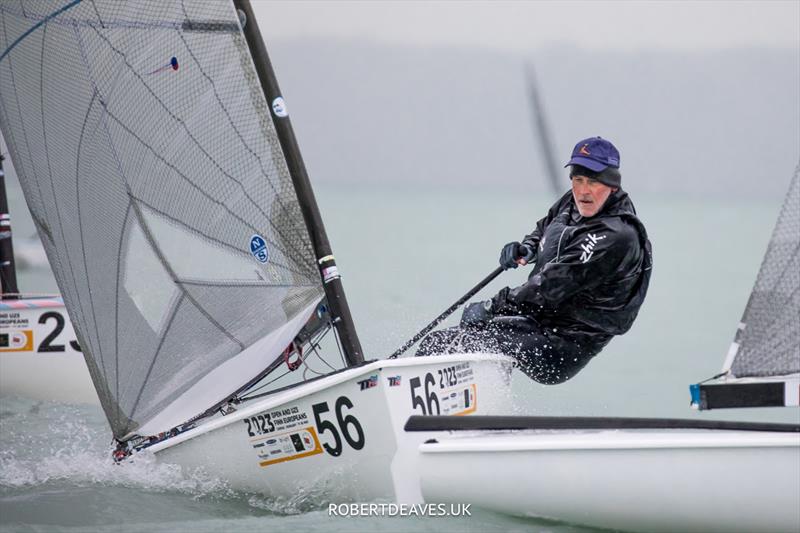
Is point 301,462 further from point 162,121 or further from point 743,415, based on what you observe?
point 743,415

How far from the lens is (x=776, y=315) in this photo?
315 centimetres

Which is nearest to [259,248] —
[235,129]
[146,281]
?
[235,129]

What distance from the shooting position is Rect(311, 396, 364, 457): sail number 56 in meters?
3.67

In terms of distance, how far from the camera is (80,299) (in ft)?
14.8

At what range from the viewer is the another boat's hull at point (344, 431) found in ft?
11.9

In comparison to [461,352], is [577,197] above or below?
above

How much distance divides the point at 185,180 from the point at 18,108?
817 mm

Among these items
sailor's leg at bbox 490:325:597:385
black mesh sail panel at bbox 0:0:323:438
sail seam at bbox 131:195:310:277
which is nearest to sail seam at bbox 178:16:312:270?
black mesh sail panel at bbox 0:0:323:438

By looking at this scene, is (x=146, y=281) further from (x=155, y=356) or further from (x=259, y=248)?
(x=259, y=248)

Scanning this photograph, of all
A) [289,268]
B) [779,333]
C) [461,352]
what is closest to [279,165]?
[289,268]

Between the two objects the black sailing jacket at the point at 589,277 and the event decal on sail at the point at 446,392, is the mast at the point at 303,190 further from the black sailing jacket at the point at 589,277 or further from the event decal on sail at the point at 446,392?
the black sailing jacket at the point at 589,277

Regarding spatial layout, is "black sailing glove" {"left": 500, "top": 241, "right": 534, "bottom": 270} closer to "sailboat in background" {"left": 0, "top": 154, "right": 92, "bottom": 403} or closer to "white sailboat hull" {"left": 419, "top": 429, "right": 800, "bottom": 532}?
"white sailboat hull" {"left": 419, "top": 429, "right": 800, "bottom": 532}

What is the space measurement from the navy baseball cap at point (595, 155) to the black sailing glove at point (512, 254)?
428mm

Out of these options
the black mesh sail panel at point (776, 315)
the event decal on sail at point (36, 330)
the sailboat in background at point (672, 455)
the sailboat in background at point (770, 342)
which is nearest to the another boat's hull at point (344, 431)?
the sailboat in background at point (672, 455)
